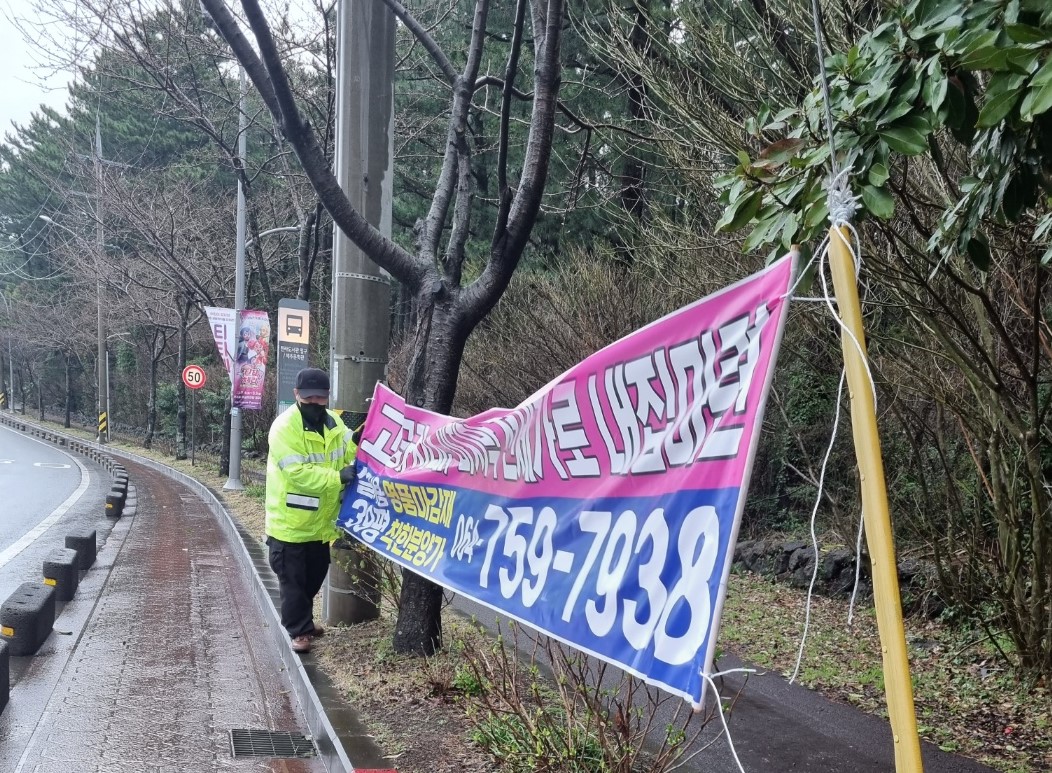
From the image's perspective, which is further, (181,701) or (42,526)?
(42,526)

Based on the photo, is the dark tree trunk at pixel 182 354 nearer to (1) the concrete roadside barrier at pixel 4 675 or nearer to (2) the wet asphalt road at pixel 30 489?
(2) the wet asphalt road at pixel 30 489

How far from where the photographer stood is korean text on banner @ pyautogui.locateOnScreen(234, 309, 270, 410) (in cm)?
1745

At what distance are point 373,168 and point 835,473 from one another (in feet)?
26.8

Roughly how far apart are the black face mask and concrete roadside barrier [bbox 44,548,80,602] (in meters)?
4.19

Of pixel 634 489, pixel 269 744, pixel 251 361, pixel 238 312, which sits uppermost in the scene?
pixel 238 312

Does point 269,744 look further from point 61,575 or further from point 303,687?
point 61,575

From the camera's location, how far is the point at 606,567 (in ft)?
9.91

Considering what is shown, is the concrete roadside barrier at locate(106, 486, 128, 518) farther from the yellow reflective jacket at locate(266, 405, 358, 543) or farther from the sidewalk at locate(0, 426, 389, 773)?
the yellow reflective jacket at locate(266, 405, 358, 543)

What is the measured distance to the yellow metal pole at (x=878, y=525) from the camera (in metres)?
1.91

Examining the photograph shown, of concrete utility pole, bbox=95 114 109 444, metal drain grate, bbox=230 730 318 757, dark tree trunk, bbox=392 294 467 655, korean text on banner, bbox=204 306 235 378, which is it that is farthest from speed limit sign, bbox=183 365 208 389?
metal drain grate, bbox=230 730 318 757

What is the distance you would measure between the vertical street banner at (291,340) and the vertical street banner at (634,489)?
27.0 ft

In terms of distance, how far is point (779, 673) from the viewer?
723cm

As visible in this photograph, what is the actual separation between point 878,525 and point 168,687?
5770 millimetres

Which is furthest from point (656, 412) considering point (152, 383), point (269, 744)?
A: point (152, 383)
